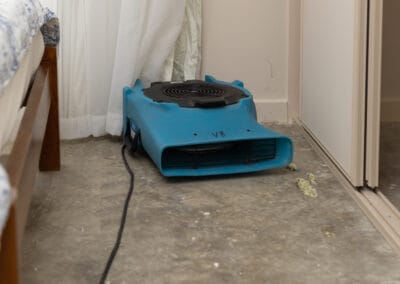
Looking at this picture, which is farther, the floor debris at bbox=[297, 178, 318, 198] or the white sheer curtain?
the white sheer curtain

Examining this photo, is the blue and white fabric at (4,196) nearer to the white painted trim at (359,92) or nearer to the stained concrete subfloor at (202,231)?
the stained concrete subfloor at (202,231)

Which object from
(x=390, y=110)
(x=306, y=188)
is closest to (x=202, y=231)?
(x=306, y=188)

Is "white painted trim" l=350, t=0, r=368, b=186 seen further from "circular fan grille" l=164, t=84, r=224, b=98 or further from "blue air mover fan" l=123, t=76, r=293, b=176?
"circular fan grille" l=164, t=84, r=224, b=98

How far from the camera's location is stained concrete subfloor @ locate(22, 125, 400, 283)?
3.96 feet

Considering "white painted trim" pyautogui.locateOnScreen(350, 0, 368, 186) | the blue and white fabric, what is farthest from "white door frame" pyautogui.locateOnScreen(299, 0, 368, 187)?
the blue and white fabric

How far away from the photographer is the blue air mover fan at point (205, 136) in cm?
172

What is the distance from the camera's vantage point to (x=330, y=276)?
3.89 ft

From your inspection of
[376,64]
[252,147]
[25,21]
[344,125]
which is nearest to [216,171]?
[252,147]

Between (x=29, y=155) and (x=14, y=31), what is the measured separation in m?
0.24

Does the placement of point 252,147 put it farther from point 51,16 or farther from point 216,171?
point 51,16

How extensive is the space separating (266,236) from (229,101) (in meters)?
0.61

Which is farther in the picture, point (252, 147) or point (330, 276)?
point (252, 147)

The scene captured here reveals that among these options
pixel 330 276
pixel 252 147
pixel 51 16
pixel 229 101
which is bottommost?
pixel 330 276

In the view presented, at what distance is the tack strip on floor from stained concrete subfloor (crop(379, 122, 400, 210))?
2.0 inches
